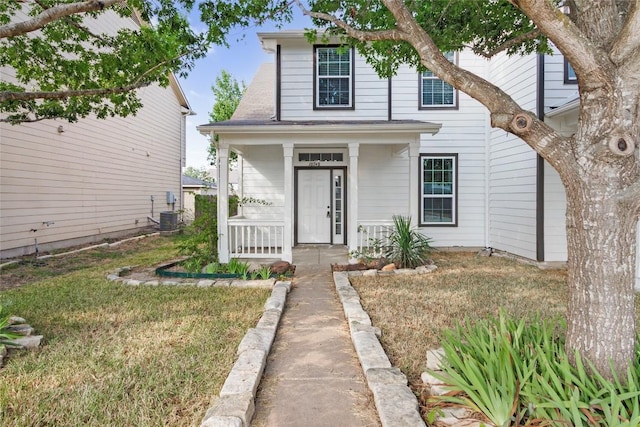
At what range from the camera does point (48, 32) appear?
5.82 m

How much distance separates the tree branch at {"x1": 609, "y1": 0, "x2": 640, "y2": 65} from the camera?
204 cm

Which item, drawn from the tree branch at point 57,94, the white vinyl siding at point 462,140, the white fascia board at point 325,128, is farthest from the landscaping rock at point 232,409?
the white vinyl siding at point 462,140

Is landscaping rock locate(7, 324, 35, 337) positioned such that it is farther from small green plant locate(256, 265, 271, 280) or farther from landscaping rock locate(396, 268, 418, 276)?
landscaping rock locate(396, 268, 418, 276)

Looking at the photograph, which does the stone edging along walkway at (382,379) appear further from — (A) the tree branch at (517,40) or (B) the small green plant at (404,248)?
(A) the tree branch at (517,40)

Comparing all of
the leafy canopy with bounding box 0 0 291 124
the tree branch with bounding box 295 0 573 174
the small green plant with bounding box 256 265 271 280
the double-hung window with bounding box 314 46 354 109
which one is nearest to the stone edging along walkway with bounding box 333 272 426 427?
the tree branch with bounding box 295 0 573 174

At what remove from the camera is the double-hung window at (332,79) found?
931 centimetres

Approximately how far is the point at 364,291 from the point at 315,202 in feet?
15.1

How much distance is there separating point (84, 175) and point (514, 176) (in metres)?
11.4

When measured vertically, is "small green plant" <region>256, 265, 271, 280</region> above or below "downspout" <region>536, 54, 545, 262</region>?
below

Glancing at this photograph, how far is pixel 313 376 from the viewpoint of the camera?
2.90m

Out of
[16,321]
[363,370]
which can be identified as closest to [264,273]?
[16,321]

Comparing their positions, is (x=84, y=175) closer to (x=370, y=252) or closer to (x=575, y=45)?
(x=370, y=252)

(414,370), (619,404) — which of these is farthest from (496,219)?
(619,404)

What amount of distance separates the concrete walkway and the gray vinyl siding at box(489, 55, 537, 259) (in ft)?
17.2
